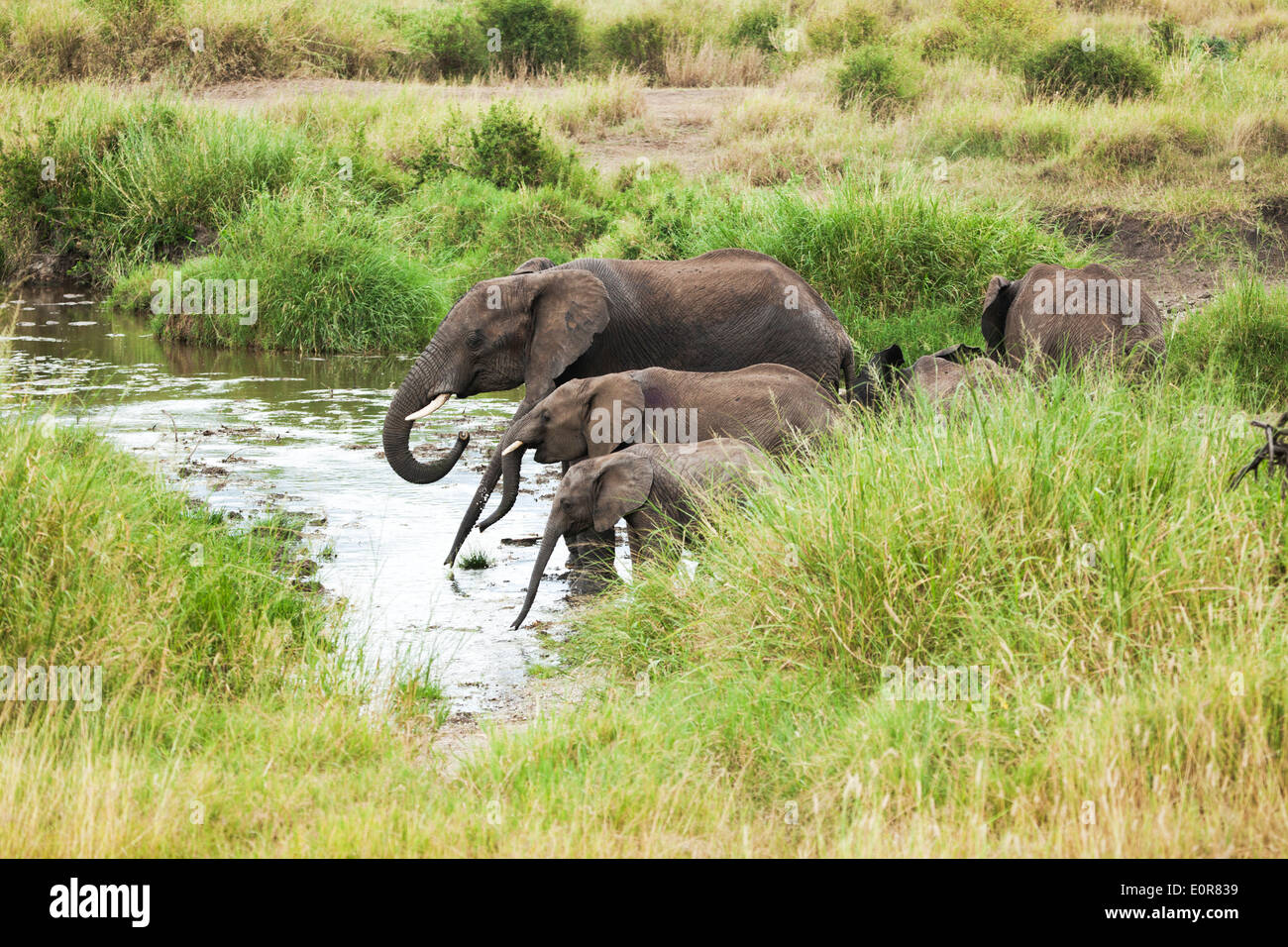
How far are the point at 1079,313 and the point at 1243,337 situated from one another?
1.77 meters

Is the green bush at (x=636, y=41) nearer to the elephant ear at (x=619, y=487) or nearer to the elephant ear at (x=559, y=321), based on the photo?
the elephant ear at (x=559, y=321)

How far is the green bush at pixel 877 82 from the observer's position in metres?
20.7

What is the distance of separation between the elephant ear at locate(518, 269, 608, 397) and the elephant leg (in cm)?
119

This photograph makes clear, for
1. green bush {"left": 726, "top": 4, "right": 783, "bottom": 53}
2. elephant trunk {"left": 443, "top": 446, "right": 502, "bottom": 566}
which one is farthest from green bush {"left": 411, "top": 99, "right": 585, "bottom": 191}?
green bush {"left": 726, "top": 4, "right": 783, "bottom": 53}

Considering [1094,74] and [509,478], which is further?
[1094,74]

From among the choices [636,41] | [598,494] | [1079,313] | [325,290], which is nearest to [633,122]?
[325,290]

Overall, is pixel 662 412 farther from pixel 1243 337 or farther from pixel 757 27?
pixel 757 27

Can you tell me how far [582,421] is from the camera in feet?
25.3

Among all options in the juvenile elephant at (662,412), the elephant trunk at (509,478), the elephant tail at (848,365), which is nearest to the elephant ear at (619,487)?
the juvenile elephant at (662,412)

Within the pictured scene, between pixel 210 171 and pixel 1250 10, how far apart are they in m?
21.7

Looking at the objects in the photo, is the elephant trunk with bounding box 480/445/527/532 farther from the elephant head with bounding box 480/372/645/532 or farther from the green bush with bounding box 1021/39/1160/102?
the green bush with bounding box 1021/39/1160/102

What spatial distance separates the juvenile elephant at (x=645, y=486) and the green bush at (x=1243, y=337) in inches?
180

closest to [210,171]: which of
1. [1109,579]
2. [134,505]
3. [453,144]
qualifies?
[453,144]

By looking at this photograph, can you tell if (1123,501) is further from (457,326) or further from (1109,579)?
(457,326)
